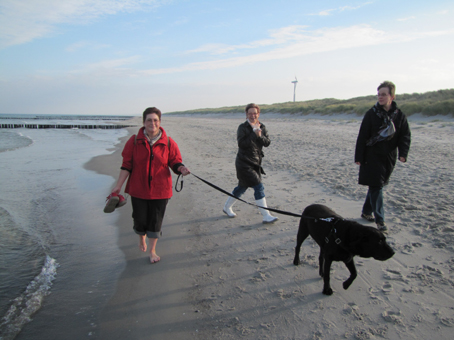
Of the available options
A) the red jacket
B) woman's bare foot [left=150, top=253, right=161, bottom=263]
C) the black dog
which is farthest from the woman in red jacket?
the black dog

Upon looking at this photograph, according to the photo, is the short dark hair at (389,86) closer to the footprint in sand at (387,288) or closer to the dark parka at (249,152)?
the dark parka at (249,152)

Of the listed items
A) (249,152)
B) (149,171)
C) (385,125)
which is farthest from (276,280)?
(385,125)

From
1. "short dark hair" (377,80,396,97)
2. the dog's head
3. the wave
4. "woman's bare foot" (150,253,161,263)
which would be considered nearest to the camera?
the dog's head

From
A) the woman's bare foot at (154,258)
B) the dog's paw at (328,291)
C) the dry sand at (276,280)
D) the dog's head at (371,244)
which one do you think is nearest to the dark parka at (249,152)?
the dry sand at (276,280)

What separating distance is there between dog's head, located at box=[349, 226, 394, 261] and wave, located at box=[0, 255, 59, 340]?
123 inches

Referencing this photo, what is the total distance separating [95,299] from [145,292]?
20.0 inches

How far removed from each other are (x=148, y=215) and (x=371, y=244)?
2.38 metres

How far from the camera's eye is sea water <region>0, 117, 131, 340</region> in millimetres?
2645

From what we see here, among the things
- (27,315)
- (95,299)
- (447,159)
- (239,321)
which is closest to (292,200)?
(239,321)

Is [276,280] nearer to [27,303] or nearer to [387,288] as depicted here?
[387,288]

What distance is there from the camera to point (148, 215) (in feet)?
11.0

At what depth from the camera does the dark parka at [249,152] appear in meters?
4.42

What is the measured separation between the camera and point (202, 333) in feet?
7.81

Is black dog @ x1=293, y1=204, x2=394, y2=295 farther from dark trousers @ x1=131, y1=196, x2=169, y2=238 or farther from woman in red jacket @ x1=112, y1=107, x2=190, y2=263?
dark trousers @ x1=131, y1=196, x2=169, y2=238
